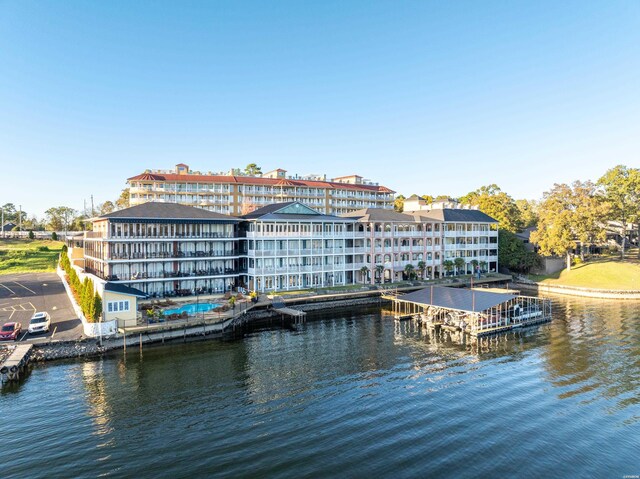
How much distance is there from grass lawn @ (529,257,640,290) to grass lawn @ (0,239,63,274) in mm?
111179

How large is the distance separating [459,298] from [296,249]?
2694 centimetres

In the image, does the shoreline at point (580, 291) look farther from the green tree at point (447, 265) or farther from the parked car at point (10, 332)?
the parked car at point (10, 332)

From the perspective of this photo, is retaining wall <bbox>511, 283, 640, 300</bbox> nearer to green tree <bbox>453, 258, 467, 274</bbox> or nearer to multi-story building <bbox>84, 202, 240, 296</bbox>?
green tree <bbox>453, 258, 467, 274</bbox>

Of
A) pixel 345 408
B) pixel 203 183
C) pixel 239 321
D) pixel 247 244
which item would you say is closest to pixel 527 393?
pixel 345 408

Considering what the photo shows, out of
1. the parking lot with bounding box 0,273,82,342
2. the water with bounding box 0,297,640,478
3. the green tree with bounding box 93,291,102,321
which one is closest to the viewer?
the water with bounding box 0,297,640,478

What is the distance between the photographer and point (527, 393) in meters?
30.3

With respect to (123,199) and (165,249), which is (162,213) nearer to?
(165,249)

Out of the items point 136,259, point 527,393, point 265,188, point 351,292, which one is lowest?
point 527,393

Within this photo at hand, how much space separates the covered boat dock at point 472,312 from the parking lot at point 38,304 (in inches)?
1572

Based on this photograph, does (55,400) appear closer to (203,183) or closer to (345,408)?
(345,408)

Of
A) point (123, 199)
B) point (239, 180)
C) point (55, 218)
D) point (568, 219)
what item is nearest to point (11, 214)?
point (55, 218)

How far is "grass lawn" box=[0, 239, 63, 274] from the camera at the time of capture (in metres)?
91.0

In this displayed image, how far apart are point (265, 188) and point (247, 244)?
4685 cm

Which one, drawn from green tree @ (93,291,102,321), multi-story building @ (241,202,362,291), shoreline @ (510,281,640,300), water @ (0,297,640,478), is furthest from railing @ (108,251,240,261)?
shoreline @ (510,281,640,300)
